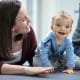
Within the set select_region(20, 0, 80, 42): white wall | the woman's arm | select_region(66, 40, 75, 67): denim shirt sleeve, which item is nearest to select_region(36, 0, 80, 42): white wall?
select_region(20, 0, 80, 42): white wall

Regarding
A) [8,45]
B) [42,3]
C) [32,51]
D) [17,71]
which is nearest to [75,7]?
[42,3]

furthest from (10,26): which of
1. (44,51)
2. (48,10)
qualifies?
(48,10)

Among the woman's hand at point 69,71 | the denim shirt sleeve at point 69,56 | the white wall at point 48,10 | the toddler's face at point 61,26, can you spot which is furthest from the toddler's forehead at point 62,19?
the white wall at point 48,10

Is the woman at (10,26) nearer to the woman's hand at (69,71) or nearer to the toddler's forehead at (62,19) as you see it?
the toddler's forehead at (62,19)

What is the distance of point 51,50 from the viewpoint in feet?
4.40

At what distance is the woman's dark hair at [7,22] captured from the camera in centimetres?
125

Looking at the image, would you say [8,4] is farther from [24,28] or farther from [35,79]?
[35,79]

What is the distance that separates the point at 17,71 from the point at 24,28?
0.24 meters

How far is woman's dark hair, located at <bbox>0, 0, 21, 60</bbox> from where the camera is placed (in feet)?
4.11

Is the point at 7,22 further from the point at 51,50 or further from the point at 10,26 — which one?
the point at 51,50

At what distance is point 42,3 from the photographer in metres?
2.42

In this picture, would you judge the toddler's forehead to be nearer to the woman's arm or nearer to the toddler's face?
the toddler's face

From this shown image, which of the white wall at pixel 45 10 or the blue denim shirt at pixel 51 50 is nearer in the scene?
the blue denim shirt at pixel 51 50

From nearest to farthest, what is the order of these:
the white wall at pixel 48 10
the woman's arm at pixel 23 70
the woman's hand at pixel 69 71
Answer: the woman's arm at pixel 23 70 < the woman's hand at pixel 69 71 < the white wall at pixel 48 10
